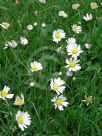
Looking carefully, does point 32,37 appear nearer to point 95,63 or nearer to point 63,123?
point 95,63

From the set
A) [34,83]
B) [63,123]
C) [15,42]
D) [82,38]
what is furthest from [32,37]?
[63,123]

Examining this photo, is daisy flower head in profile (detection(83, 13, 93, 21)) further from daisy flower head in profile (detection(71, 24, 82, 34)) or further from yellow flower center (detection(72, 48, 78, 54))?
yellow flower center (detection(72, 48, 78, 54))

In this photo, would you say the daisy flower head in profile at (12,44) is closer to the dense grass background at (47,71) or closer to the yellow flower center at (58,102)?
the dense grass background at (47,71)

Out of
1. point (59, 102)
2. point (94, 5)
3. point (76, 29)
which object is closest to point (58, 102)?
point (59, 102)

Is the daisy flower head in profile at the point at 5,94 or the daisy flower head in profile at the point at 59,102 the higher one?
the daisy flower head in profile at the point at 5,94

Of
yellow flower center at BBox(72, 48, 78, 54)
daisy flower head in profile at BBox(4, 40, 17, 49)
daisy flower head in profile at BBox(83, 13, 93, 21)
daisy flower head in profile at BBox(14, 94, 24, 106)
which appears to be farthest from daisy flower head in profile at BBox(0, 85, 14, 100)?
daisy flower head in profile at BBox(83, 13, 93, 21)

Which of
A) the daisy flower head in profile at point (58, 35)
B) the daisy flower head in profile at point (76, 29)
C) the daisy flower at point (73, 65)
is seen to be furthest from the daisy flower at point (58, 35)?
the daisy flower at point (73, 65)

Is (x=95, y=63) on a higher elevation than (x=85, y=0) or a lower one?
lower
